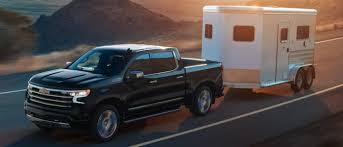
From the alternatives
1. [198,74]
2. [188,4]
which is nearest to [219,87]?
[198,74]

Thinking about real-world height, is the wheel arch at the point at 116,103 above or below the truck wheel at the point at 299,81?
above

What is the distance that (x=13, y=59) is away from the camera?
24641 mm

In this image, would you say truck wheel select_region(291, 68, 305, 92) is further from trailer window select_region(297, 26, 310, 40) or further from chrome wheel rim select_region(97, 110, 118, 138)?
chrome wheel rim select_region(97, 110, 118, 138)

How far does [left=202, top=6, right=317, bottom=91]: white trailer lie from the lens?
1767 cm

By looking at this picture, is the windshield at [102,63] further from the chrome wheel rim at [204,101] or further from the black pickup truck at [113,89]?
the chrome wheel rim at [204,101]

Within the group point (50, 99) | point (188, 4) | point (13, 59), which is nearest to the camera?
point (50, 99)

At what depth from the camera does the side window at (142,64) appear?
1299cm

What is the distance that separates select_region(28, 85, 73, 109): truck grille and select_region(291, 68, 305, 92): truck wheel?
30.7 ft

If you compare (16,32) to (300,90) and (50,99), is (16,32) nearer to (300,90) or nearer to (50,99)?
(300,90)

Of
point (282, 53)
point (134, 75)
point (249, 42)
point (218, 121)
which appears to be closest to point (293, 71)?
point (282, 53)

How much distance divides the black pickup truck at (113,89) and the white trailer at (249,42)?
3013 mm

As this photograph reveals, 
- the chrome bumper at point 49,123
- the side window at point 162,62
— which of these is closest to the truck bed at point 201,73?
the side window at point 162,62

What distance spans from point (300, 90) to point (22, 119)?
891 cm

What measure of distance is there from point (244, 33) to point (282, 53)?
170 centimetres
